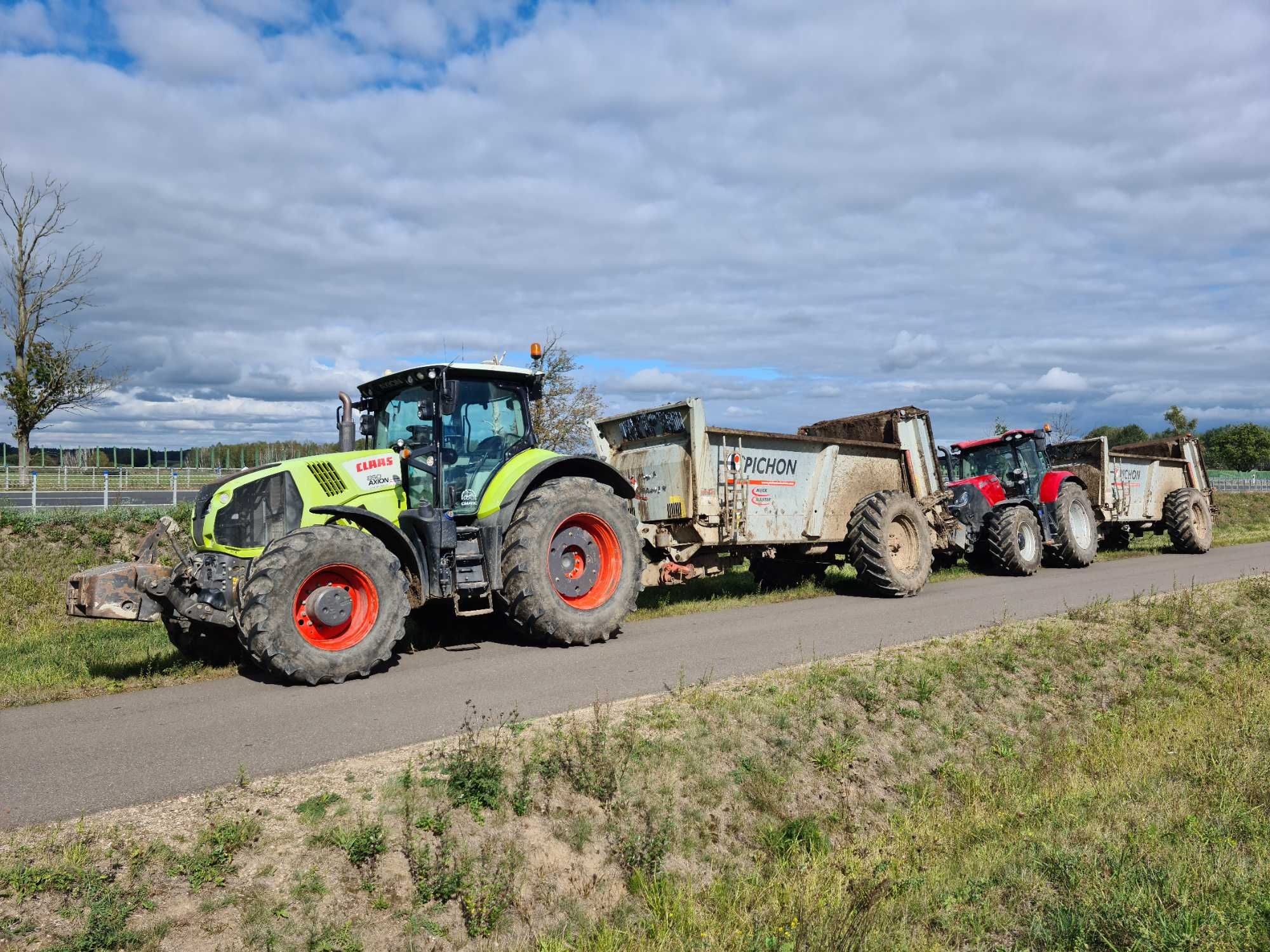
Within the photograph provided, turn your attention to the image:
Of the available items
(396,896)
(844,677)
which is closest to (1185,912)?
(844,677)

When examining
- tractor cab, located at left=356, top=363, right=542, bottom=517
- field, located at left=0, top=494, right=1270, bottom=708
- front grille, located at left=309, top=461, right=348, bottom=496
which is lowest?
field, located at left=0, top=494, right=1270, bottom=708

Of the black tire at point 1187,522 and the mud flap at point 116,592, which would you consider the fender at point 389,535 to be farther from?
the black tire at point 1187,522

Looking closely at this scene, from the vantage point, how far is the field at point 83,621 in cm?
799

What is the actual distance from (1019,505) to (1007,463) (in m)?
1.51

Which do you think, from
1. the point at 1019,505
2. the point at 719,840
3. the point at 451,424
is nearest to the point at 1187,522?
the point at 1019,505

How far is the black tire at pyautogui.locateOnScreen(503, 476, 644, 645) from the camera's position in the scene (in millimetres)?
8953

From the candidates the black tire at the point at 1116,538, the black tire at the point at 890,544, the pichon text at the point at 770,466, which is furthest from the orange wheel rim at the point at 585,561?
the black tire at the point at 1116,538

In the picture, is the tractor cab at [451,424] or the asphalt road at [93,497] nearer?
the tractor cab at [451,424]

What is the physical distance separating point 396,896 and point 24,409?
27024 mm

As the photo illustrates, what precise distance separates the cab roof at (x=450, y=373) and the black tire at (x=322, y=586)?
1944mm

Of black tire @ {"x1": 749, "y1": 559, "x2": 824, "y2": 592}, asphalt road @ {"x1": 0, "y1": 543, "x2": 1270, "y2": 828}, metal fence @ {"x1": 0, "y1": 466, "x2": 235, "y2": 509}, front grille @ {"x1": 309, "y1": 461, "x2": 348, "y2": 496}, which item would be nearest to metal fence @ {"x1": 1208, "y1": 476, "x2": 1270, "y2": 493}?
black tire @ {"x1": 749, "y1": 559, "x2": 824, "y2": 592}

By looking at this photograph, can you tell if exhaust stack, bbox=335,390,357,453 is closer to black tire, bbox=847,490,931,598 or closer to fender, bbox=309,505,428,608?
fender, bbox=309,505,428,608

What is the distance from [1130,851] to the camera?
5.44 m

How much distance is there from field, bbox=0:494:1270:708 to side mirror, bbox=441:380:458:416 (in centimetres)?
300
